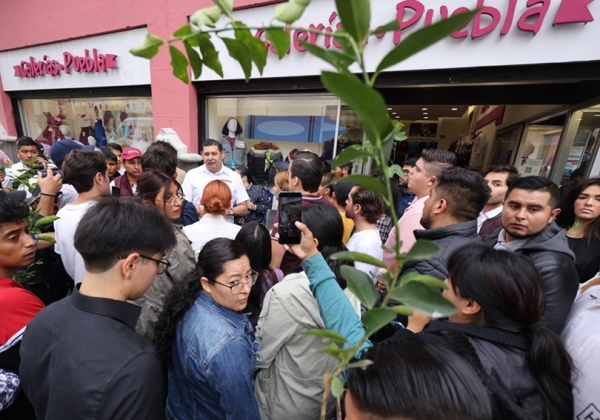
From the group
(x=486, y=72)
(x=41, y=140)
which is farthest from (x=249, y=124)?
(x=41, y=140)

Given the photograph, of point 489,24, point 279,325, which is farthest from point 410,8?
point 279,325

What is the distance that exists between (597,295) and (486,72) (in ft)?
11.4

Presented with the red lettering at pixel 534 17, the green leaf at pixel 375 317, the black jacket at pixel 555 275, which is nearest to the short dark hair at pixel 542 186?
the black jacket at pixel 555 275

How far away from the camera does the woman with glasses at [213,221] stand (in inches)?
86.3

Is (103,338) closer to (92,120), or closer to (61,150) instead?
(61,150)

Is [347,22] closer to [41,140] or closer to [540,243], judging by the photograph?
[540,243]

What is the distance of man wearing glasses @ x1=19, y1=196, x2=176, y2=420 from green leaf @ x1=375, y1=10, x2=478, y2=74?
1.06m

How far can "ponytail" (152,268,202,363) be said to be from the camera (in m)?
1.31

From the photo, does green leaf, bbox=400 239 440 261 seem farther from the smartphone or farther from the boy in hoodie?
the boy in hoodie

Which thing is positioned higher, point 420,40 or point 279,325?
point 420,40

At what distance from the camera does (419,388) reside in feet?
2.18

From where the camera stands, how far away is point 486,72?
149 inches

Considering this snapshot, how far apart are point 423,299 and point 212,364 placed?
100cm

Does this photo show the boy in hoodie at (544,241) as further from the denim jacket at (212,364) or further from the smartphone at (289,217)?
the denim jacket at (212,364)
